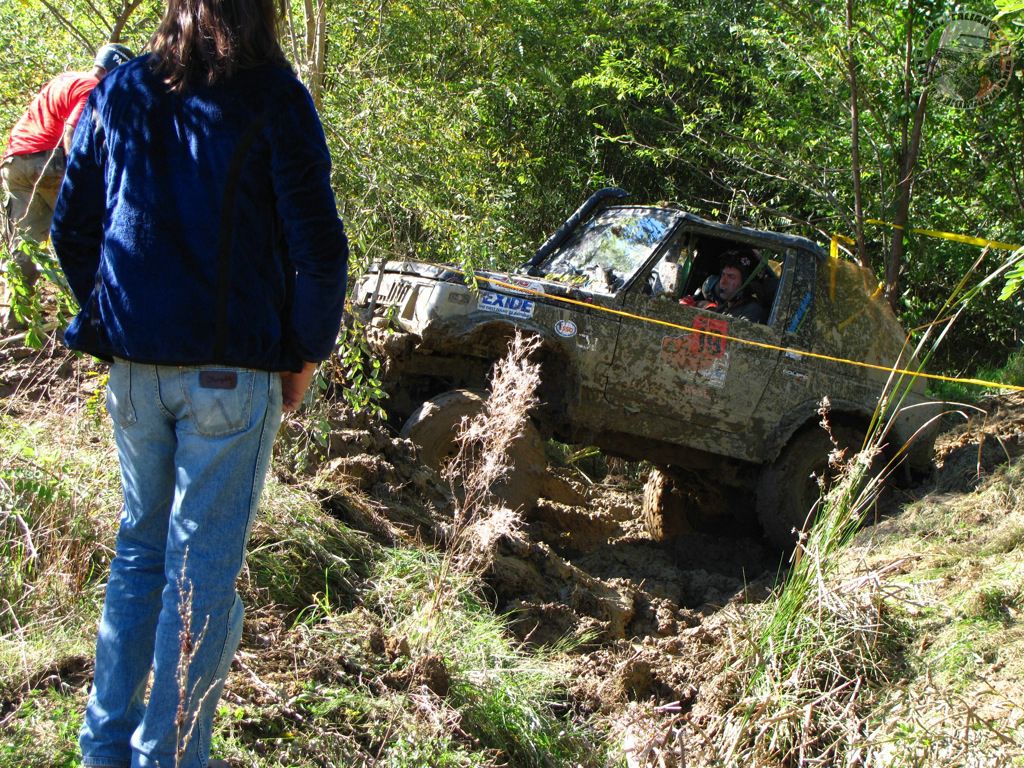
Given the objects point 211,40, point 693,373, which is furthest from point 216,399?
point 693,373

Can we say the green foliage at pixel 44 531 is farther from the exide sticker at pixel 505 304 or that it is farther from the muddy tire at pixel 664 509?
the muddy tire at pixel 664 509

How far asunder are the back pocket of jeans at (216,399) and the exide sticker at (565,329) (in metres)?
4.21

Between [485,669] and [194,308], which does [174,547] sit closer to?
[194,308]

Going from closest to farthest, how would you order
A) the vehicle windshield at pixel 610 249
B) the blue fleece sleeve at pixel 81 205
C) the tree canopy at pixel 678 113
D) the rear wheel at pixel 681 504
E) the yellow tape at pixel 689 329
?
1. the blue fleece sleeve at pixel 81 205
2. the yellow tape at pixel 689 329
3. the vehicle windshield at pixel 610 249
4. the tree canopy at pixel 678 113
5. the rear wheel at pixel 681 504

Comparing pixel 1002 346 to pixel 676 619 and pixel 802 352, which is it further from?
pixel 676 619

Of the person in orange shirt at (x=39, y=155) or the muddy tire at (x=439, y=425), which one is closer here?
the person in orange shirt at (x=39, y=155)

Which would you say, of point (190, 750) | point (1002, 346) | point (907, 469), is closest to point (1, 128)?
point (190, 750)

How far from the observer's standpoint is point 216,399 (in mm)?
2232

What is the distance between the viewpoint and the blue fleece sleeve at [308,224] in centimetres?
225

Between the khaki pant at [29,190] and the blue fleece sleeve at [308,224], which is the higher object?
the blue fleece sleeve at [308,224]

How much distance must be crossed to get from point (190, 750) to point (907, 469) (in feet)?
20.3

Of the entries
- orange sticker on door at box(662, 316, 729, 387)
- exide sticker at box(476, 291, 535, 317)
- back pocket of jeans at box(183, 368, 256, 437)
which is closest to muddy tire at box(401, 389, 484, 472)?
exide sticker at box(476, 291, 535, 317)

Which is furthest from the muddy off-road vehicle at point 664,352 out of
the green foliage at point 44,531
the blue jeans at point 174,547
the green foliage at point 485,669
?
the blue jeans at point 174,547

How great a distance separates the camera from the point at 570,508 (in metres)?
6.90
